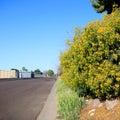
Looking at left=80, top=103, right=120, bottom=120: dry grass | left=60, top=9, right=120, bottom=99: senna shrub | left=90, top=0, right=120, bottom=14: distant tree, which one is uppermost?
left=90, top=0, right=120, bottom=14: distant tree

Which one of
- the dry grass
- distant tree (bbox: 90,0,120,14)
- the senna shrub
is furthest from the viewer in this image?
distant tree (bbox: 90,0,120,14)

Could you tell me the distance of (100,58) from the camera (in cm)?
1060

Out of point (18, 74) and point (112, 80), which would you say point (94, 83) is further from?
point (18, 74)

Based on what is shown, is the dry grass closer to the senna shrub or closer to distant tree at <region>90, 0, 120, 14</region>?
the senna shrub

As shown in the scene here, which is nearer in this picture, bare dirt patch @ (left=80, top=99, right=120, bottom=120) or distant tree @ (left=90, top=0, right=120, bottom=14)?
bare dirt patch @ (left=80, top=99, right=120, bottom=120)

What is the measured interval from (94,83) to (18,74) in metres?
129

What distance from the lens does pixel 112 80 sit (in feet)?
33.0

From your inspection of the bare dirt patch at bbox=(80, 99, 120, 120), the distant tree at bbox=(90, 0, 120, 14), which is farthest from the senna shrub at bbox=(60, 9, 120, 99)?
the distant tree at bbox=(90, 0, 120, 14)

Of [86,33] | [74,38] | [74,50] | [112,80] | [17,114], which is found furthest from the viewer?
[17,114]

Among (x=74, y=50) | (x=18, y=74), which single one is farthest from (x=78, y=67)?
Answer: (x=18, y=74)

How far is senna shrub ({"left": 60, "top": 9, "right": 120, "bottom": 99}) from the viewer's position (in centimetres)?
1012

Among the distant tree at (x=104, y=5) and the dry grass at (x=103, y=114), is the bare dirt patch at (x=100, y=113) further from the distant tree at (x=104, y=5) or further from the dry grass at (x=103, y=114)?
the distant tree at (x=104, y=5)

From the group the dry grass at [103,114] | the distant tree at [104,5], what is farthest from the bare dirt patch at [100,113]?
the distant tree at [104,5]

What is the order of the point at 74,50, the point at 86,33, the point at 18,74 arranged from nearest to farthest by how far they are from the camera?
the point at 86,33 → the point at 74,50 → the point at 18,74
